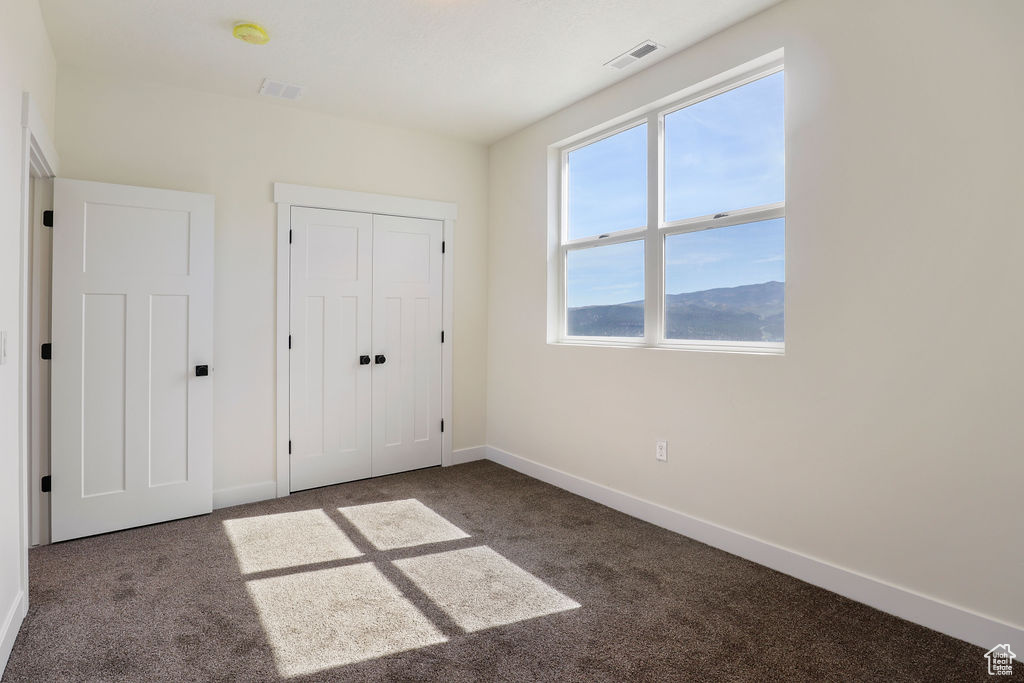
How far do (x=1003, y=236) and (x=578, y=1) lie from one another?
2.00m

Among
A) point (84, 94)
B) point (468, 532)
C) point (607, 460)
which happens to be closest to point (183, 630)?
point (468, 532)

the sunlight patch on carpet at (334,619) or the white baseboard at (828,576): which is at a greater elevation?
the white baseboard at (828,576)

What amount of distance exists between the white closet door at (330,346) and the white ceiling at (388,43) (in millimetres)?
881

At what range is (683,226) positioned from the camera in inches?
130

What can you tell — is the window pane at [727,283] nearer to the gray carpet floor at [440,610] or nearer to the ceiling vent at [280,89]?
the gray carpet floor at [440,610]

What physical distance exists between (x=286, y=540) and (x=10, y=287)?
5.77 feet

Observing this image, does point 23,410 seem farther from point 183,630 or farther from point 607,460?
point 607,460

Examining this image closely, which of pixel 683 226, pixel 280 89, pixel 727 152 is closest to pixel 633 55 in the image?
pixel 727 152

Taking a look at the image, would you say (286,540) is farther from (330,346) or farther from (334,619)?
(330,346)

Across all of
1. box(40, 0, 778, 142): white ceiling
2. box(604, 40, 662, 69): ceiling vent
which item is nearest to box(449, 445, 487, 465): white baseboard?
box(40, 0, 778, 142): white ceiling

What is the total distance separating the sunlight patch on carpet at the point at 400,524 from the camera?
3.16m

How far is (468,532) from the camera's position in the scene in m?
3.28

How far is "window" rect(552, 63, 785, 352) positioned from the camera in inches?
115

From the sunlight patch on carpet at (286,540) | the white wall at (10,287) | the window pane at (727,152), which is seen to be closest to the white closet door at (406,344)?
the sunlight patch on carpet at (286,540)
